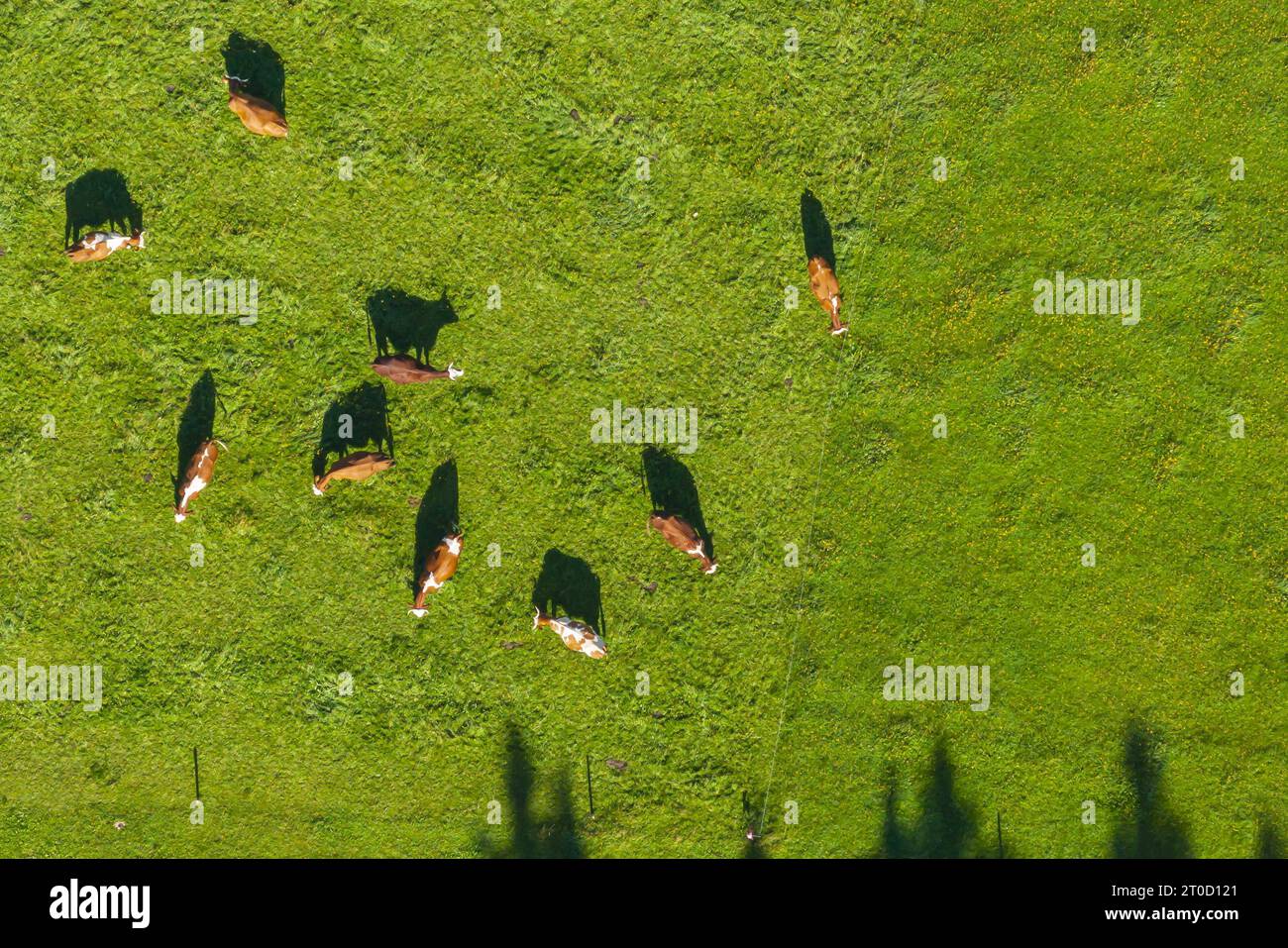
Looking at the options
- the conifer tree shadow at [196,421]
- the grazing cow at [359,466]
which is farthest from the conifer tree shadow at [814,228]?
the conifer tree shadow at [196,421]

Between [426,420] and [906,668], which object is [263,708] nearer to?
[426,420]

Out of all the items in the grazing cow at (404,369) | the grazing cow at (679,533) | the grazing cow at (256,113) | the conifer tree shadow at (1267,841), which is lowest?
the conifer tree shadow at (1267,841)

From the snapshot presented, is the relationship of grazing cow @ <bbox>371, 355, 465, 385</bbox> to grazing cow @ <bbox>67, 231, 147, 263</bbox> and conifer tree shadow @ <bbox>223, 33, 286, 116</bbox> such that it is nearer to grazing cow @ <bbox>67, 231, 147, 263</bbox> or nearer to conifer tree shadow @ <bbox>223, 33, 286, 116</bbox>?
grazing cow @ <bbox>67, 231, 147, 263</bbox>

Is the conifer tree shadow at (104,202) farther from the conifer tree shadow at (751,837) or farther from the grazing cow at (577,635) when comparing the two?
the conifer tree shadow at (751,837)

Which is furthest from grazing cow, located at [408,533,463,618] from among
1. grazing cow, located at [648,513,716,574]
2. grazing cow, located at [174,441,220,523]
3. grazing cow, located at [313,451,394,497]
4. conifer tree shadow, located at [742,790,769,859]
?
conifer tree shadow, located at [742,790,769,859]

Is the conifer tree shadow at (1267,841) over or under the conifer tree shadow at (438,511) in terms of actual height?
under

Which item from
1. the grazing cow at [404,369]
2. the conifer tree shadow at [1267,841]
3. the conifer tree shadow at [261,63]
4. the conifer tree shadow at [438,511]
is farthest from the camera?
the conifer tree shadow at [1267,841]

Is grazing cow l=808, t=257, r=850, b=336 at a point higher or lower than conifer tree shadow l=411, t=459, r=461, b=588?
higher
